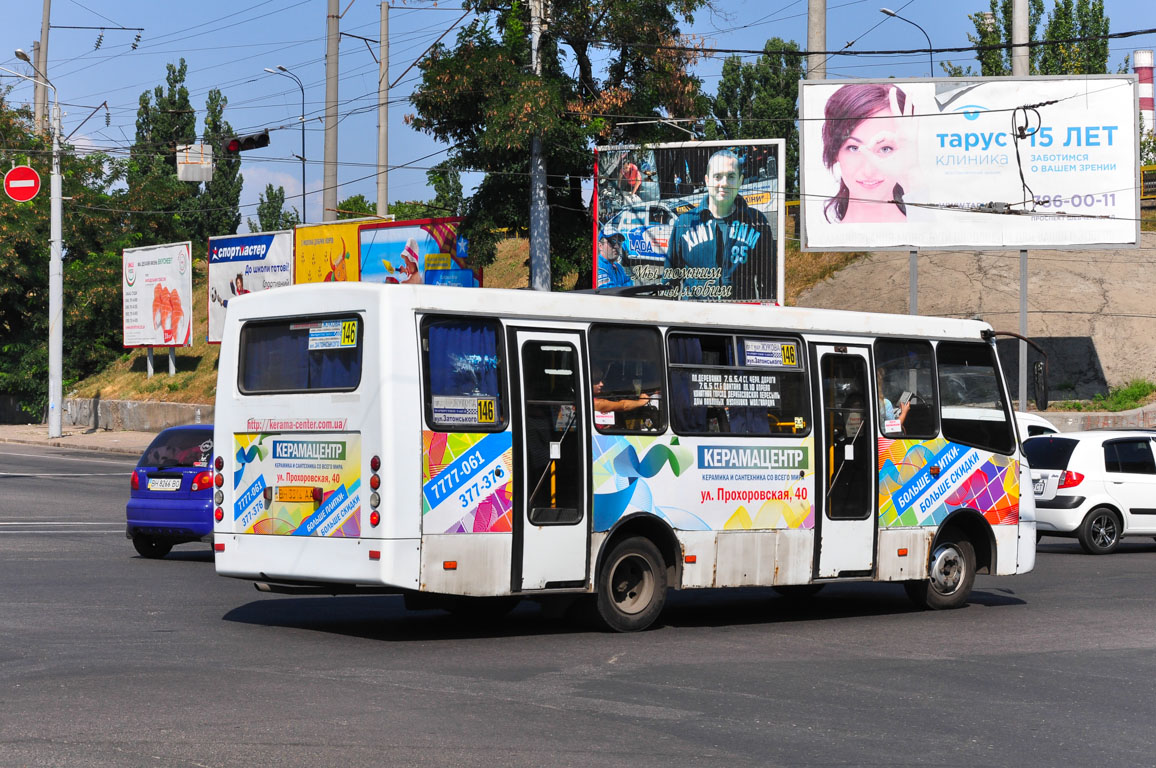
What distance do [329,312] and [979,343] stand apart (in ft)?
22.3

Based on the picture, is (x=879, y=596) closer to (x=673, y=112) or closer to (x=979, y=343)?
(x=979, y=343)

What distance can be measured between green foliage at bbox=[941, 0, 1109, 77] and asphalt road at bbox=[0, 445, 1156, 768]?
191 ft

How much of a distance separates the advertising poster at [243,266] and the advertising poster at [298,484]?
39202 millimetres

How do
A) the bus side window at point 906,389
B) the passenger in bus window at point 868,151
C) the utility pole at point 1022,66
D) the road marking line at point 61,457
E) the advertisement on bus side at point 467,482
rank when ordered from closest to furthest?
1. the advertisement on bus side at point 467,482
2. the bus side window at point 906,389
3. the utility pole at point 1022,66
4. the passenger in bus window at point 868,151
5. the road marking line at point 61,457

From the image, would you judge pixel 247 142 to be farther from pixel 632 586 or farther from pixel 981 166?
pixel 632 586

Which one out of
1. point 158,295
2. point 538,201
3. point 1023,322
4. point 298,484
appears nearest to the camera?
point 298,484

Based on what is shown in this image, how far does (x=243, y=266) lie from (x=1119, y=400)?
A: 2927 centimetres

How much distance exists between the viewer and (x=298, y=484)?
11344 mm

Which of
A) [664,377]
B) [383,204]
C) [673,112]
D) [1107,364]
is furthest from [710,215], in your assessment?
[664,377]

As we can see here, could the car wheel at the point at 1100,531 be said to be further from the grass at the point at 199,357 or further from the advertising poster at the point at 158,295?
the advertising poster at the point at 158,295

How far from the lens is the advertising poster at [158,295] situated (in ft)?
173

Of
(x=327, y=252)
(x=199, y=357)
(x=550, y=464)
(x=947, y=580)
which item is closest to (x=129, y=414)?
(x=199, y=357)

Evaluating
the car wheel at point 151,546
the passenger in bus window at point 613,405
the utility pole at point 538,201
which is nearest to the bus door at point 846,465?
the passenger in bus window at point 613,405

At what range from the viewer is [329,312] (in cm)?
1125
